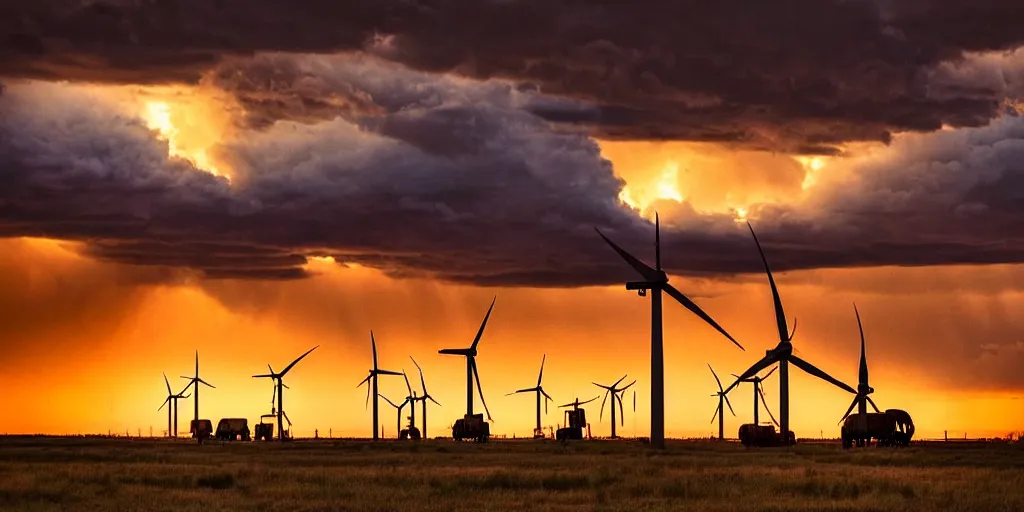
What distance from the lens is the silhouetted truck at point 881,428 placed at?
160 meters

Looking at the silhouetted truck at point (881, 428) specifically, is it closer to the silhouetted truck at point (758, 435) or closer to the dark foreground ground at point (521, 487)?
the silhouetted truck at point (758, 435)

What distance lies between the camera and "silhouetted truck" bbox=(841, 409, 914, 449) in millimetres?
160250

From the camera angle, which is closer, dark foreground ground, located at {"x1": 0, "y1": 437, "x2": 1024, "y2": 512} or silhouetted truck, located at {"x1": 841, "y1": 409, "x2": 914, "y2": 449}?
dark foreground ground, located at {"x1": 0, "y1": 437, "x2": 1024, "y2": 512}

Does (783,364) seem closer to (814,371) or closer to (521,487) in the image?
(814,371)

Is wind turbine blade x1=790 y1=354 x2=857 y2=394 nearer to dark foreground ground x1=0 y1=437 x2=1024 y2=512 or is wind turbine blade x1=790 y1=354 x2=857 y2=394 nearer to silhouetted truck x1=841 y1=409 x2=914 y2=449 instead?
silhouetted truck x1=841 y1=409 x2=914 y2=449

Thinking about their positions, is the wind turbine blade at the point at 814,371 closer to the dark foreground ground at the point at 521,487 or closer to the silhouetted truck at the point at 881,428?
the silhouetted truck at the point at 881,428

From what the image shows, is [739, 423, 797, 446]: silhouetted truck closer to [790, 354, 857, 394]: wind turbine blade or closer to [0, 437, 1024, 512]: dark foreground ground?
[790, 354, 857, 394]: wind turbine blade

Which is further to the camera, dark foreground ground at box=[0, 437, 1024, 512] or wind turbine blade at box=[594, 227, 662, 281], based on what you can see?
wind turbine blade at box=[594, 227, 662, 281]

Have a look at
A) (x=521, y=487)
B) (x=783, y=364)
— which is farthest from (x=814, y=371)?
(x=521, y=487)

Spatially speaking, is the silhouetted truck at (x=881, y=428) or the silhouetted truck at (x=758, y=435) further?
the silhouetted truck at (x=758, y=435)

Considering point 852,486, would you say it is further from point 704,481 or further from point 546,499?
point 546,499

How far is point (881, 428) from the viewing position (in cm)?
16038

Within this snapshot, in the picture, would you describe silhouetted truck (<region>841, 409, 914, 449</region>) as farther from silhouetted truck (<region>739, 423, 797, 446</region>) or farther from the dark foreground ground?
the dark foreground ground

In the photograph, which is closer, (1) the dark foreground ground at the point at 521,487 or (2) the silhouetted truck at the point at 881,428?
(1) the dark foreground ground at the point at 521,487
